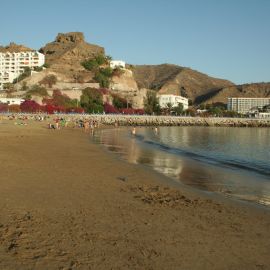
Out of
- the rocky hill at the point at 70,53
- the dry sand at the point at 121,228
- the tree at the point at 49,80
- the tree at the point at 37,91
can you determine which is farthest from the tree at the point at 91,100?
the dry sand at the point at 121,228

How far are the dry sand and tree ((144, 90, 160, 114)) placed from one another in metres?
109

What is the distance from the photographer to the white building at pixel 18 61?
126m

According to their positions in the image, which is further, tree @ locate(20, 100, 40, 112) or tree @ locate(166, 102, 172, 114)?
tree @ locate(166, 102, 172, 114)

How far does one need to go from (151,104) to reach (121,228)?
11751 centimetres

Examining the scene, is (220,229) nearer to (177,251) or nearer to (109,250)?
Result: (177,251)

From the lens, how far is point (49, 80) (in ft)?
352

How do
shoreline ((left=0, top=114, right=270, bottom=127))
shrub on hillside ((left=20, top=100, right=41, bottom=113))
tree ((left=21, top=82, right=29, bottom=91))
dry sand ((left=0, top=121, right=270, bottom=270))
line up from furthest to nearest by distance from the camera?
tree ((left=21, top=82, right=29, bottom=91)), shrub on hillside ((left=20, top=100, right=41, bottom=113)), shoreline ((left=0, top=114, right=270, bottom=127)), dry sand ((left=0, top=121, right=270, bottom=270))

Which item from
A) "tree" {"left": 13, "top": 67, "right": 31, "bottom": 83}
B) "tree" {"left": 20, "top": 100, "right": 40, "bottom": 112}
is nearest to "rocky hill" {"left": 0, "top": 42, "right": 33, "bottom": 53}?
"tree" {"left": 13, "top": 67, "right": 31, "bottom": 83}

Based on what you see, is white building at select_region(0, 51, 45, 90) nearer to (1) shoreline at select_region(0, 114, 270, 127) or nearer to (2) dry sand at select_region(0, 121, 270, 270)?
(1) shoreline at select_region(0, 114, 270, 127)

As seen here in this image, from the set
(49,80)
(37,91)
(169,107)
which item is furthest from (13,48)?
(169,107)

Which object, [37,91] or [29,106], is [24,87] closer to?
[37,91]

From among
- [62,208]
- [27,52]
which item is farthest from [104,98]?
[62,208]

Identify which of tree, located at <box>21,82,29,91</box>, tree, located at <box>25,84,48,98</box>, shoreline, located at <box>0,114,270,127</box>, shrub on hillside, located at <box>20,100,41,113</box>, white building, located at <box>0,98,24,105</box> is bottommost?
shoreline, located at <box>0,114,270,127</box>

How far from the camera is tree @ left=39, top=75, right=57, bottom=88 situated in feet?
347
